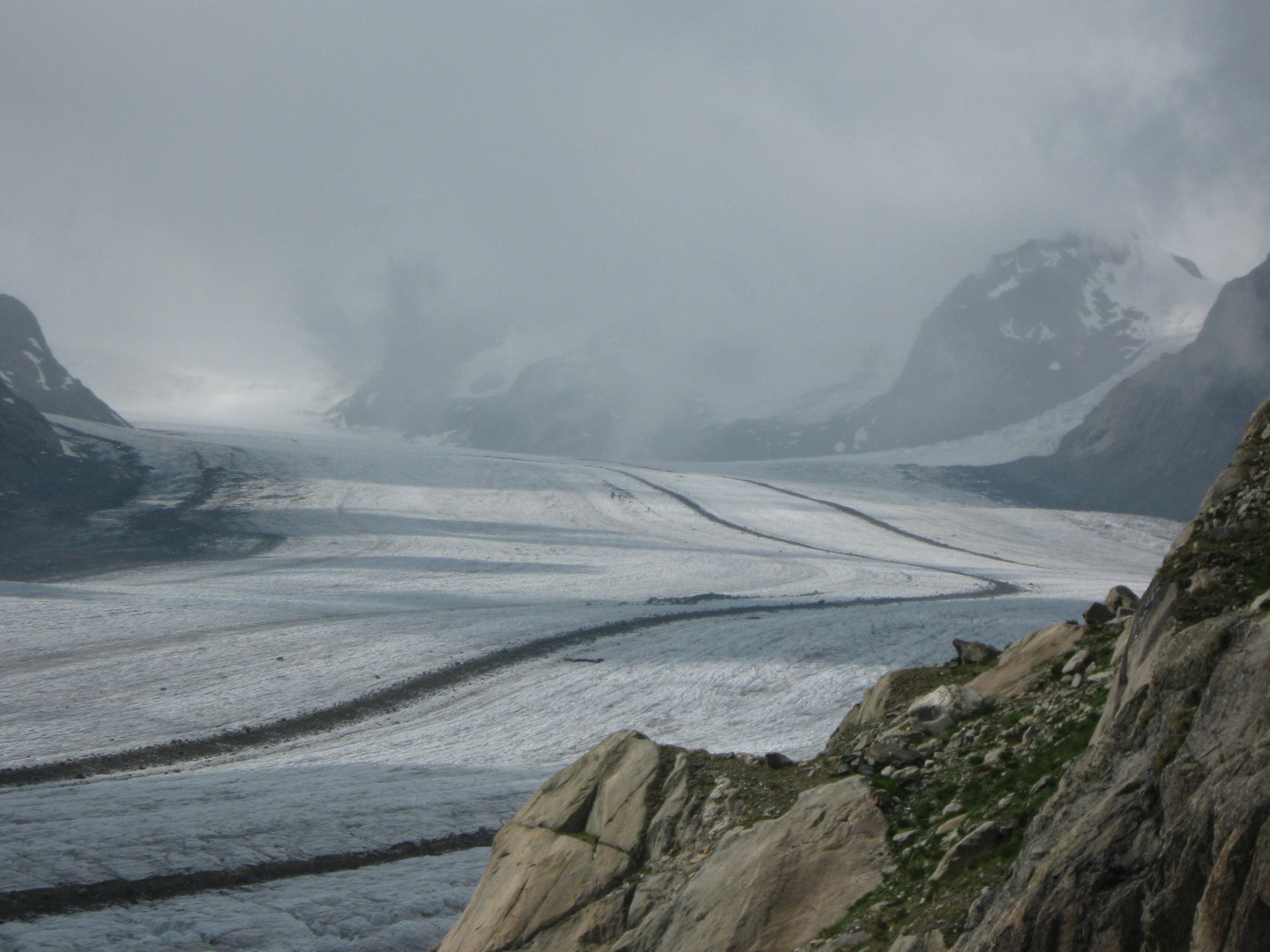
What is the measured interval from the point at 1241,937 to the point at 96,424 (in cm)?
8143

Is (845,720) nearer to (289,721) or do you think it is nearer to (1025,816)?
(1025,816)

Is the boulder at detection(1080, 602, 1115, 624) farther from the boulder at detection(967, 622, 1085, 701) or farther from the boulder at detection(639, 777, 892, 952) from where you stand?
the boulder at detection(639, 777, 892, 952)

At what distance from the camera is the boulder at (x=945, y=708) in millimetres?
7062

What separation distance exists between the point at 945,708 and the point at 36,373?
12708 centimetres

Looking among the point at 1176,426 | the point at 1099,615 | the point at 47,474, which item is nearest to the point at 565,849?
the point at 1099,615

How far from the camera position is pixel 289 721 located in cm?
1898

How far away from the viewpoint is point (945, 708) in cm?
720

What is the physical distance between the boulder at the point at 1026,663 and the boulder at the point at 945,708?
0.17 m

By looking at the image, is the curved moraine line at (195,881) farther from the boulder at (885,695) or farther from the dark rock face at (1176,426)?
the dark rock face at (1176,426)

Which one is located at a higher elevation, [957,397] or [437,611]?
[957,397]

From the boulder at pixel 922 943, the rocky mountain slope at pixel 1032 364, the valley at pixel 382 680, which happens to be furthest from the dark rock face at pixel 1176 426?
the boulder at pixel 922 943

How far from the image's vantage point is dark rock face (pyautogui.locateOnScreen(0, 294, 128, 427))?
106 m

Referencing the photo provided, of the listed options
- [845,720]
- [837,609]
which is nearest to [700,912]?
[845,720]

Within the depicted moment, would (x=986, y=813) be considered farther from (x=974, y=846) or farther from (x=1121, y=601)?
(x=1121, y=601)
